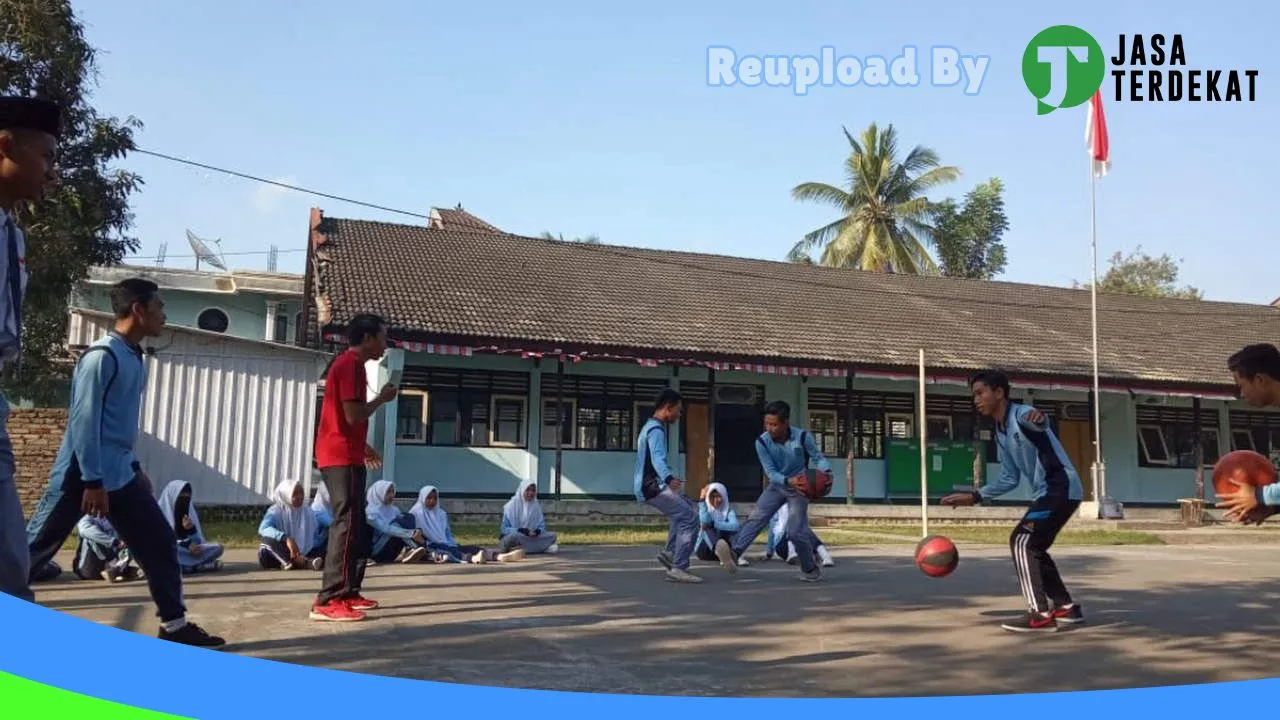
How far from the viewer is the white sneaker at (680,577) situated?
27.9ft

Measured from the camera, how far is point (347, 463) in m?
6.07

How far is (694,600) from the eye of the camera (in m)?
7.34

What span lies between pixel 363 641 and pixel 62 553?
6206 mm

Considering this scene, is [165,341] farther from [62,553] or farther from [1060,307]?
[1060,307]

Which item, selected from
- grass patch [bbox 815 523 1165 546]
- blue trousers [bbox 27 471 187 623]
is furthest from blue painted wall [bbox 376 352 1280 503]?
blue trousers [bbox 27 471 187 623]

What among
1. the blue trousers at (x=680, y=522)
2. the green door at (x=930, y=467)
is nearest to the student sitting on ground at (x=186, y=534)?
the blue trousers at (x=680, y=522)

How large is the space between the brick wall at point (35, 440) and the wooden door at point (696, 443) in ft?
36.6

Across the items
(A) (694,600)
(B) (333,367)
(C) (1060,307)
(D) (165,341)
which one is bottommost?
(A) (694,600)

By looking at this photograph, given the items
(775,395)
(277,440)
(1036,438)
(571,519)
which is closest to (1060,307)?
(775,395)

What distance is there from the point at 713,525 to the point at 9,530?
25.5 feet

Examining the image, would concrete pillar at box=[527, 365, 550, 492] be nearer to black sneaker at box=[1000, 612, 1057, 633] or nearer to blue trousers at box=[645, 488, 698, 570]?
blue trousers at box=[645, 488, 698, 570]

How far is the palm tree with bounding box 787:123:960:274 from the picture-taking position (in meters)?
33.1

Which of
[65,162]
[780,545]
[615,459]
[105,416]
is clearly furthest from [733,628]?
[615,459]

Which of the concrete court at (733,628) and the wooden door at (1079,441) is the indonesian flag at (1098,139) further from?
the concrete court at (733,628)
